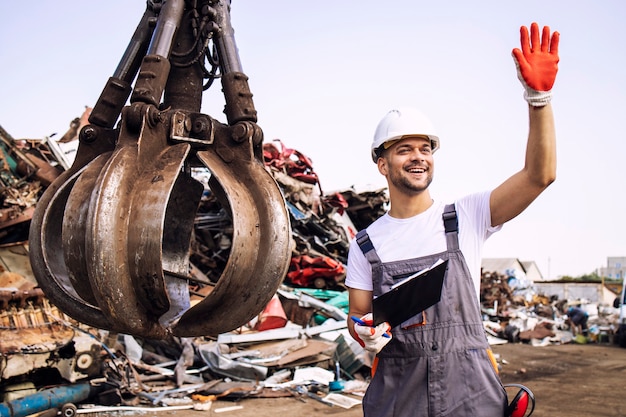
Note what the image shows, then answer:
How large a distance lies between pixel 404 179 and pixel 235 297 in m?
0.87

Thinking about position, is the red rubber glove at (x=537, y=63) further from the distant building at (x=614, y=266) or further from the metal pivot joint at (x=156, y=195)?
the distant building at (x=614, y=266)

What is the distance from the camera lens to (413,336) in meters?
2.05

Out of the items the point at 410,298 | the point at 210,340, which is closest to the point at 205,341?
the point at 210,340

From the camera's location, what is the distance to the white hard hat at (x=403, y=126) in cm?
225

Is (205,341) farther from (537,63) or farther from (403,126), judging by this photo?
(537,63)

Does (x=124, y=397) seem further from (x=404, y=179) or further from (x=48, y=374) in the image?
(x=404, y=179)

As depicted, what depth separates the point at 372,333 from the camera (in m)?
1.95

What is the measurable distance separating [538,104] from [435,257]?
2.10 ft

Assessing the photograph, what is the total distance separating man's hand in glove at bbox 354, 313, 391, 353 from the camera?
1.95m

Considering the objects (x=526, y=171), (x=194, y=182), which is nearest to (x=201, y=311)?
(x=194, y=182)

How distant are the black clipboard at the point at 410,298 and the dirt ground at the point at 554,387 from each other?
4.15 m

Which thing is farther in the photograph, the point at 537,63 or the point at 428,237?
the point at 428,237

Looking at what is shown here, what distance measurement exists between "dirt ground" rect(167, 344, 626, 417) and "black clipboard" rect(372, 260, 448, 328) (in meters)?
4.15

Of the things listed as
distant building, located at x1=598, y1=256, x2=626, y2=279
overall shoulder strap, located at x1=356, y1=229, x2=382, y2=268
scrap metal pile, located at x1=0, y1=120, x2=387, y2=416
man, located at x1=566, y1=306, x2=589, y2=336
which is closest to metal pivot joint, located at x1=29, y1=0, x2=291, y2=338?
overall shoulder strap, located at x1=356, y1=229, x2=382, y2=268
